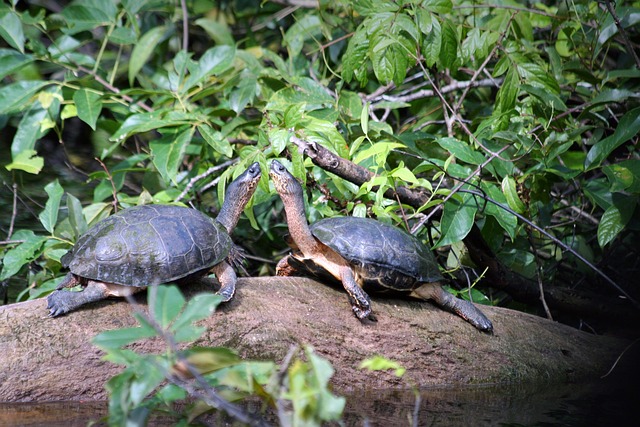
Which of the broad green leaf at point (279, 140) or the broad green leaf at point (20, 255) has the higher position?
the broad green leaf at point (279, 140)

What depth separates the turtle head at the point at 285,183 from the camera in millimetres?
3436

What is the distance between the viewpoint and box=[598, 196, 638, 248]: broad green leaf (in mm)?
3564

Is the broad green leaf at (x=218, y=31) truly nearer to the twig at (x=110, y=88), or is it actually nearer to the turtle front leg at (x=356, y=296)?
the twig at (x=110, y=88)

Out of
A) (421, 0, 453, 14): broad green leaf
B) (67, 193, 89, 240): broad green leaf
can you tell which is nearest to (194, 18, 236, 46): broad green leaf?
(421, 0, 453, 14): broad green leaf

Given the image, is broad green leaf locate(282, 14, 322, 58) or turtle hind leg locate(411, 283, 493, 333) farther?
broad green leaf locate(282, 14, 322, 58)

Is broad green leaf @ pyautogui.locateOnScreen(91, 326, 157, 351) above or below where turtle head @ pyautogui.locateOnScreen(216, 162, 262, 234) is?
above

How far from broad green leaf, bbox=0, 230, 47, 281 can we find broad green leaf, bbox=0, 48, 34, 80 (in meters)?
1.21

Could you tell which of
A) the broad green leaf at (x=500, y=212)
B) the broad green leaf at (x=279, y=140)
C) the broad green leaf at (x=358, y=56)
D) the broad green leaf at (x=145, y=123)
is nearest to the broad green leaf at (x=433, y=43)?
the broad green leaf at (x=358, y=56)

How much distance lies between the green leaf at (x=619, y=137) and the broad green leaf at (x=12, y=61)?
3425mm

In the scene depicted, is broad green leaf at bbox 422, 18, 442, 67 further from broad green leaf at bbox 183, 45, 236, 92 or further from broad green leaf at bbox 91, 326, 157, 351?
broad green leaf at bbox 91, 326, 157, 351

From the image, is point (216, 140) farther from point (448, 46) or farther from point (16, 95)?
point (448, 46)

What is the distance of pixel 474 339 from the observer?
341 cm

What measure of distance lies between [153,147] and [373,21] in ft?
4.89

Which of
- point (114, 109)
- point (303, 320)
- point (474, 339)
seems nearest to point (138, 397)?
point (303, 320)
